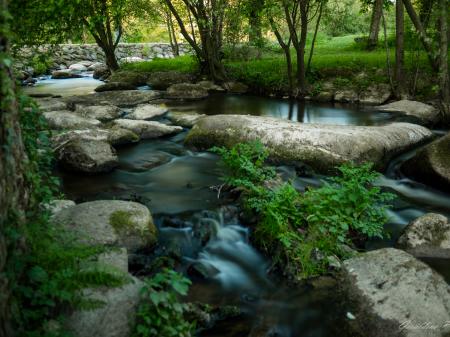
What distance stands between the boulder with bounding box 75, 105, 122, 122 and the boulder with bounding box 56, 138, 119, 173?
14.5 ft

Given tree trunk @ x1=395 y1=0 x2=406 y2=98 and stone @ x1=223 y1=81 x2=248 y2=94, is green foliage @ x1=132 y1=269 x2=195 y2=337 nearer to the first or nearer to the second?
tree trunk @ x1=395 y1=0 x2=406 y2=98

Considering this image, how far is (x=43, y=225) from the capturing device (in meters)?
3.37

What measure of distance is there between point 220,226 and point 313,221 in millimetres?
1401

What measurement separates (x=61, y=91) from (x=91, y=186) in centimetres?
1499

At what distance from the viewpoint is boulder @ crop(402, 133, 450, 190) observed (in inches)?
277

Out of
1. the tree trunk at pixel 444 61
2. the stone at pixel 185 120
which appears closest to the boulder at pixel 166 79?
the stone at pixel 185 120

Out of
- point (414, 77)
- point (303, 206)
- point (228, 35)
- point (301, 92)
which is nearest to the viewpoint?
point (303, 206)

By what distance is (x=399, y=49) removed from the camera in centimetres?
1385

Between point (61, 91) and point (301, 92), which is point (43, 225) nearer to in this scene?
point (301, 92)

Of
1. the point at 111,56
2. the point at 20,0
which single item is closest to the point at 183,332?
the point at 20,0

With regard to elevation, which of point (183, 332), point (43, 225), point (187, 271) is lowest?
point (187, 271)

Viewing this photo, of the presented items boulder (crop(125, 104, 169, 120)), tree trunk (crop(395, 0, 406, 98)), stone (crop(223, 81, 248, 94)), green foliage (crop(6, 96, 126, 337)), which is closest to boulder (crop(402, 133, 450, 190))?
green foliage (crop(6, 96, 126, 337))

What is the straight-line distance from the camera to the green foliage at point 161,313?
9.88 ft

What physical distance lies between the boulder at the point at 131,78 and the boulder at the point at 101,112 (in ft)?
26.3
